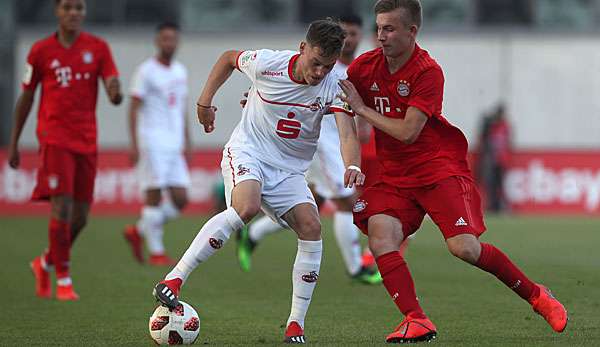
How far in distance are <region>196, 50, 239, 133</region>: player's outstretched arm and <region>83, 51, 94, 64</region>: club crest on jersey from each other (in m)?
2.59

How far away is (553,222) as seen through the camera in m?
20.2

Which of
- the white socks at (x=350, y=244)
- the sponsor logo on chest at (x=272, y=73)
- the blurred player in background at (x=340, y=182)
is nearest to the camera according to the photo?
the sponsor logo on chest at (x=272, y=73)

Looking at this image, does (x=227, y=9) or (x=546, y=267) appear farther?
(x=227, y=9)

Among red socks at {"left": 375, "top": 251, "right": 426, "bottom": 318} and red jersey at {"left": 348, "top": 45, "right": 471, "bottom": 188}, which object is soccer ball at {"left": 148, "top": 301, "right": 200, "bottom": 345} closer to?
red socks at {"left": 375, "top": 251, "right": 426, "bottom": 318}

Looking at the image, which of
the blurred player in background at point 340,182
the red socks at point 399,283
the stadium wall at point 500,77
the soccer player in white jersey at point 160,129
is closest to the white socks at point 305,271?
the red socks at point 399,283

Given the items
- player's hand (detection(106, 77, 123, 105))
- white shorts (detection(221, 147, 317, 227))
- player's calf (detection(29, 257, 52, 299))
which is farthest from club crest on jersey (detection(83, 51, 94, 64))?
white shorts (detection(221, 147, 317, 227))

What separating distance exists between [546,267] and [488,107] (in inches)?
646

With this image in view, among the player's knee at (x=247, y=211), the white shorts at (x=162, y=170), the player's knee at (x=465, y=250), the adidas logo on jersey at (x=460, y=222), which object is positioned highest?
the player's knee at (x=247, y=211)

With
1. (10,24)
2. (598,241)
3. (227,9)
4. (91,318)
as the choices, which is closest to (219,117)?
(227,9)

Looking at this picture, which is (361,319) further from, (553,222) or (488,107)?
(488,107)

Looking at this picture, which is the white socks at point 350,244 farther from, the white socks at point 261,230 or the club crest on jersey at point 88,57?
the club crest on jersey at point 88,57

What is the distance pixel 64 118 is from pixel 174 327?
334 centimetres

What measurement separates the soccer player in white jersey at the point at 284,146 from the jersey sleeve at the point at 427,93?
1.38 feet

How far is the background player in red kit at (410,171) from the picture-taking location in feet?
23.7
